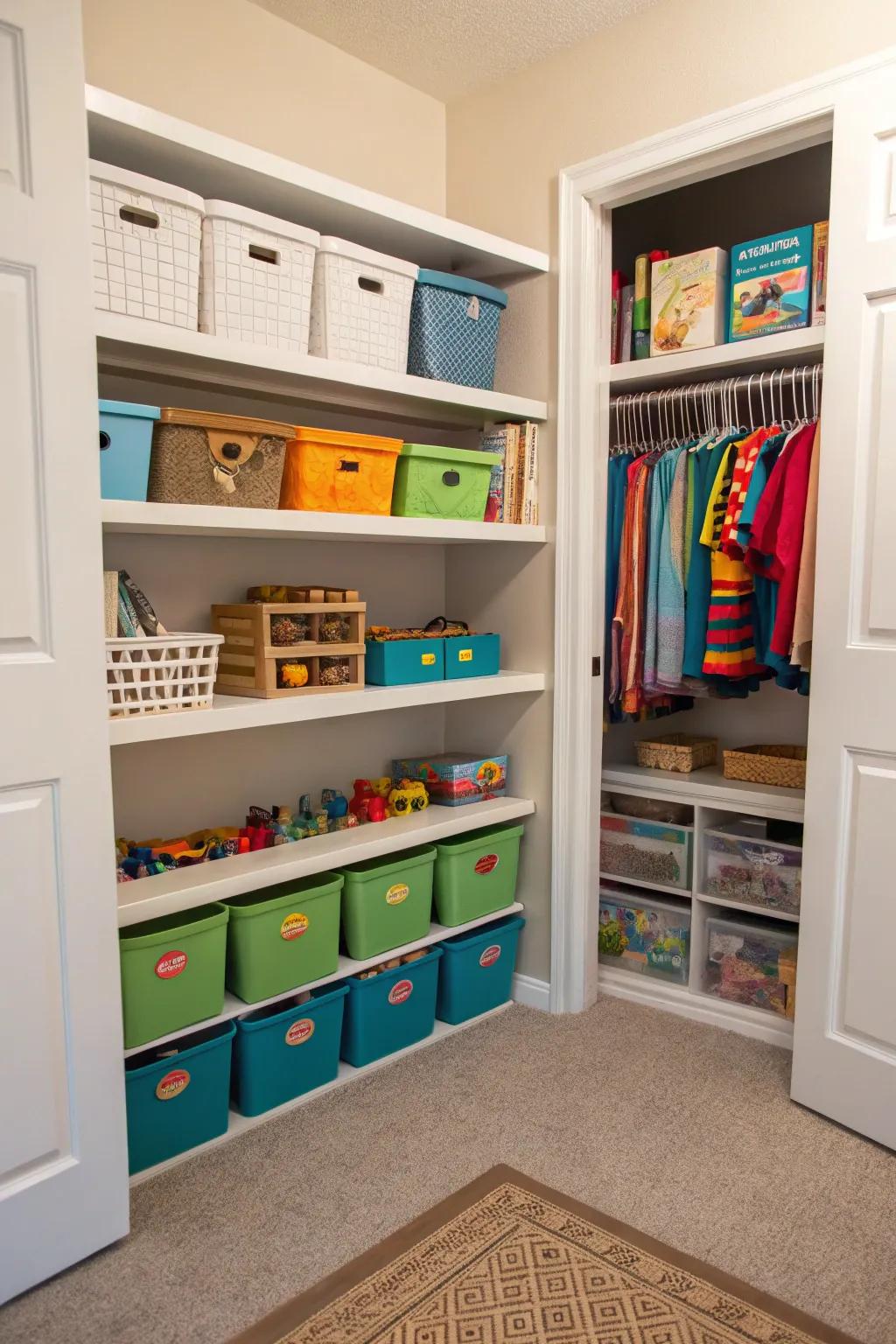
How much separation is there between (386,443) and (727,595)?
1.02 m

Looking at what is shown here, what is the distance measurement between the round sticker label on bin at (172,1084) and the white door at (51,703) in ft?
0.82

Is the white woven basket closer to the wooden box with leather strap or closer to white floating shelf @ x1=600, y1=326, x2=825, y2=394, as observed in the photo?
the wooden box with leather strap

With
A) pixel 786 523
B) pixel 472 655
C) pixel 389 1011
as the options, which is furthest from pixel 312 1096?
pixel 786 523

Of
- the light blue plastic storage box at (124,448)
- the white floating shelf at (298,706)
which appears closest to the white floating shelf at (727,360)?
the white floating shelf at (298,706)

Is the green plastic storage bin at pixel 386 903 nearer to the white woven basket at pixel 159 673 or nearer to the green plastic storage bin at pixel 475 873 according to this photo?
the green plastic storage bin at pixel 475 873

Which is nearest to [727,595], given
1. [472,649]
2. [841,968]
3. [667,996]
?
[472,649]

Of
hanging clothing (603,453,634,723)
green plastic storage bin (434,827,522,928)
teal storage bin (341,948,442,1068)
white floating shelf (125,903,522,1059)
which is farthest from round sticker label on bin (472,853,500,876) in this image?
hanging clothing (603,453,634,723)

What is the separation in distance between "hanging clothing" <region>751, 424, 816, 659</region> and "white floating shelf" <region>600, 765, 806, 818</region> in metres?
0.47

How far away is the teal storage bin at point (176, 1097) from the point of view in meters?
2.09

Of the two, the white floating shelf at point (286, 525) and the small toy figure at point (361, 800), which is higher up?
the white floating shelf at point (286, 525)

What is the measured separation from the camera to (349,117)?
2740 mm

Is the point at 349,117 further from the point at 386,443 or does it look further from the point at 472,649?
the point at 472,649

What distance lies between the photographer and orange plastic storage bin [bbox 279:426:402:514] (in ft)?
7.52

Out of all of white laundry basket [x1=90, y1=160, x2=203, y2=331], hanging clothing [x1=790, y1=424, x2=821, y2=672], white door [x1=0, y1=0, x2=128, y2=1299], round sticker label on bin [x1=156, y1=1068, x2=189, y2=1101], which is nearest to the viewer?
white door [x1=0, y1=0, x2=128, y2=1299]
